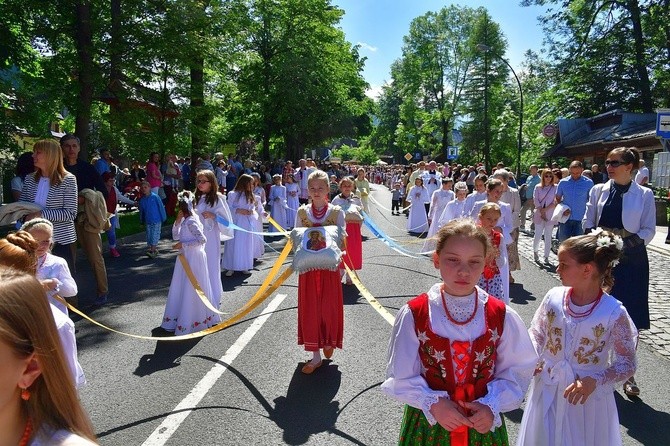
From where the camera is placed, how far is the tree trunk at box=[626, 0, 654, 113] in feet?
105

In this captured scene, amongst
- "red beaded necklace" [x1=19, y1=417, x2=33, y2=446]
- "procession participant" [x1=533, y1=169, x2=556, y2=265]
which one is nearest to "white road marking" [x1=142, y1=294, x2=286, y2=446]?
"red beaded necklace" [x1=19, y1=417, x2=33, y2=446]

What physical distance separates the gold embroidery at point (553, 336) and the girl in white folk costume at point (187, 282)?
4.57m

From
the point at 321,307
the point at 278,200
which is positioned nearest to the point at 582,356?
the point at 321,307

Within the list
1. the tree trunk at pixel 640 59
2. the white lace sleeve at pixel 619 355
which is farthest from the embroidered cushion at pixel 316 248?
the tree trunk at pixel 640 59

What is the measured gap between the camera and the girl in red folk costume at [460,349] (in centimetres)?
244

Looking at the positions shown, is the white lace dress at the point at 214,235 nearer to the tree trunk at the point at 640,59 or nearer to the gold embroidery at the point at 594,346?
the gold embroidery at the point at 594,346

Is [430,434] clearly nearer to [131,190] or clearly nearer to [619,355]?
[619,355]

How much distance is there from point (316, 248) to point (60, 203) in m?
3.30

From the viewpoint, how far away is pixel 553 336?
3.30 metres

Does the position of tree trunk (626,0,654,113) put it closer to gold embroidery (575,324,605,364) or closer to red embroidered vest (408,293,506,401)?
gold embroidery (575,324,605,364)

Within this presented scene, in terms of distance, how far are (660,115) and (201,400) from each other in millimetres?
12238

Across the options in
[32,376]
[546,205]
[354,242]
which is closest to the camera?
[32,376]

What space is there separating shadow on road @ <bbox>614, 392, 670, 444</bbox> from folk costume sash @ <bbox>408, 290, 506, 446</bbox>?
2.47m

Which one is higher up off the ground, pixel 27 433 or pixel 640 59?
pixel 640 59
